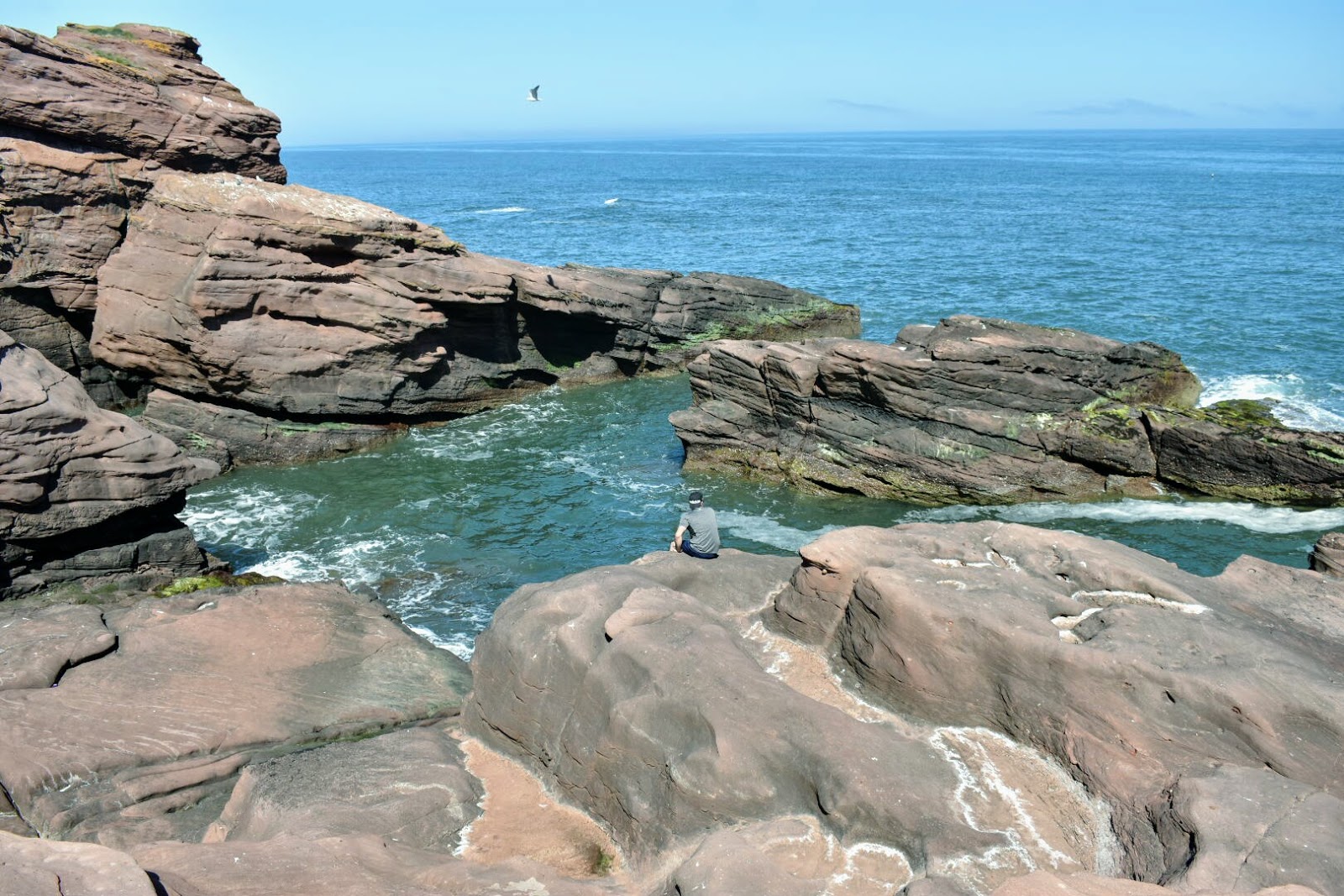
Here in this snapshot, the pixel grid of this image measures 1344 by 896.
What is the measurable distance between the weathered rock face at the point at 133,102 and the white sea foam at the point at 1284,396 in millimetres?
29038

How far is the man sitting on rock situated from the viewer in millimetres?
15438

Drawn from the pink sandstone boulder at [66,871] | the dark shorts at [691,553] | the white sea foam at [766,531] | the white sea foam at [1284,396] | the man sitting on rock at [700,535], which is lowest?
the white sea foam at [766,531]

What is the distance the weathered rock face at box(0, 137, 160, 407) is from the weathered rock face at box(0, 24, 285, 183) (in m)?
0.59

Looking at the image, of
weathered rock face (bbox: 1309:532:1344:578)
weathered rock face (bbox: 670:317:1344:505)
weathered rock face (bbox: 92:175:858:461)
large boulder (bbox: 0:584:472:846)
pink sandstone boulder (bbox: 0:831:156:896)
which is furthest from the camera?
weathered rock face (bbox: 92:175:858:461)

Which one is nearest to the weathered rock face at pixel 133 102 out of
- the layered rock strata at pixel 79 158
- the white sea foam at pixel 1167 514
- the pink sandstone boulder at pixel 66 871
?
the layered rock strata at pixel 79 158

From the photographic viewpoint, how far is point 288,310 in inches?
1058

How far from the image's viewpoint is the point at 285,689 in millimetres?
13492

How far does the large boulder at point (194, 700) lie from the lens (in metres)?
11.3

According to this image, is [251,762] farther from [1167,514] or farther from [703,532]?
[1167,514]

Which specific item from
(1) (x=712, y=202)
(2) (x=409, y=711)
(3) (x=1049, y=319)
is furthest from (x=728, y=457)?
(1) (x=712, y=202)

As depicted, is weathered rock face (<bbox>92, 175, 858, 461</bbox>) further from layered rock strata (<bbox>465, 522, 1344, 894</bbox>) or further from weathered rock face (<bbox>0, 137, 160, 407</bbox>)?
layered rock strata (<bbox>465, 522, 1344, 894</bbox>)

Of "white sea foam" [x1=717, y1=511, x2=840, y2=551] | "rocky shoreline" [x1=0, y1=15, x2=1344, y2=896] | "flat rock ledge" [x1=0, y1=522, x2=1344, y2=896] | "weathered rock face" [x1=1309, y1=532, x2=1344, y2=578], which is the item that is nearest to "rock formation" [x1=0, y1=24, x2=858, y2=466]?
"rocky shoreline" [x1=0, y1=15, x2=1344, y2=896]

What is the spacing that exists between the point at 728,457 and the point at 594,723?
628 inches

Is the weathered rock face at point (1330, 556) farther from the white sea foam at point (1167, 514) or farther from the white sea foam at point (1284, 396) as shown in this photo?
the white sea foam at point (1284, 396)
